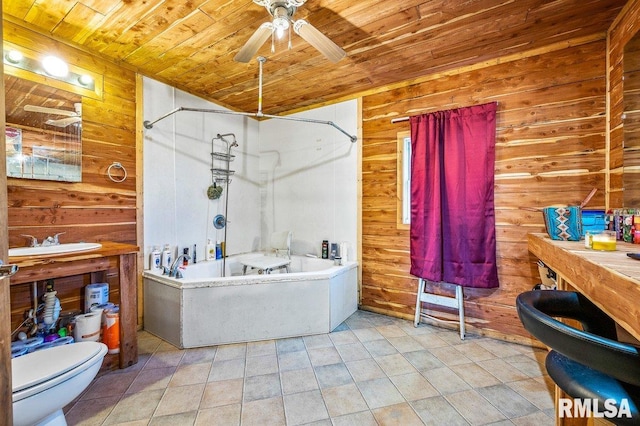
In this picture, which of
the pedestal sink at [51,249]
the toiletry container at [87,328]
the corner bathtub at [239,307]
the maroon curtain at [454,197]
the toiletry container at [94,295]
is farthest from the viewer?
the maroon curtain at [454,197]

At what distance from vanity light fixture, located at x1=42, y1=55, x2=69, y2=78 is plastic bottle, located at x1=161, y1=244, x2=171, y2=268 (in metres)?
1.65

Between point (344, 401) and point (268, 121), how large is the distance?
11.2 feet

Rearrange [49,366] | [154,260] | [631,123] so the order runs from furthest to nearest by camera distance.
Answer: [154,260]
[631,123]
[49,366]

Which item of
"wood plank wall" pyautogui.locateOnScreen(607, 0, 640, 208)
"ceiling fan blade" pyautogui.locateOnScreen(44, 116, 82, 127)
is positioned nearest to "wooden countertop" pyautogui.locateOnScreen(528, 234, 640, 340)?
"wood plank wall" pyautogui.locateOnScreen(607, 0, 640, 208)

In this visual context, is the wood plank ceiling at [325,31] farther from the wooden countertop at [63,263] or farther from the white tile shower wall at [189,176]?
the wooden countertop at [63,263]

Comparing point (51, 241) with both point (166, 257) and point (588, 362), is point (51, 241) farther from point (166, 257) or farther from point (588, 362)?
point (588, 362)

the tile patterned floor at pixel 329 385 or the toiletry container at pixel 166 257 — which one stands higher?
the toiletry container at pixel 166 257

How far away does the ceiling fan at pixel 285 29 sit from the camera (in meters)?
1.53

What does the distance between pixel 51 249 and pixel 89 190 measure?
1.94 feet

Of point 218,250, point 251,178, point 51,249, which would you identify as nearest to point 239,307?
point 218,250

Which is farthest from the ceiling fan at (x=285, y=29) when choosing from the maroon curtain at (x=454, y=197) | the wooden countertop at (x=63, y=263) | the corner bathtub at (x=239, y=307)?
the corner bathtub at (x=239, y=307)

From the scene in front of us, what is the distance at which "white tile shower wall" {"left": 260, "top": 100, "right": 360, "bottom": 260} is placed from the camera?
Answer: 326 cm

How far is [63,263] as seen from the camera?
1.73m

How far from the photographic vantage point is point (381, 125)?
9.90ft
